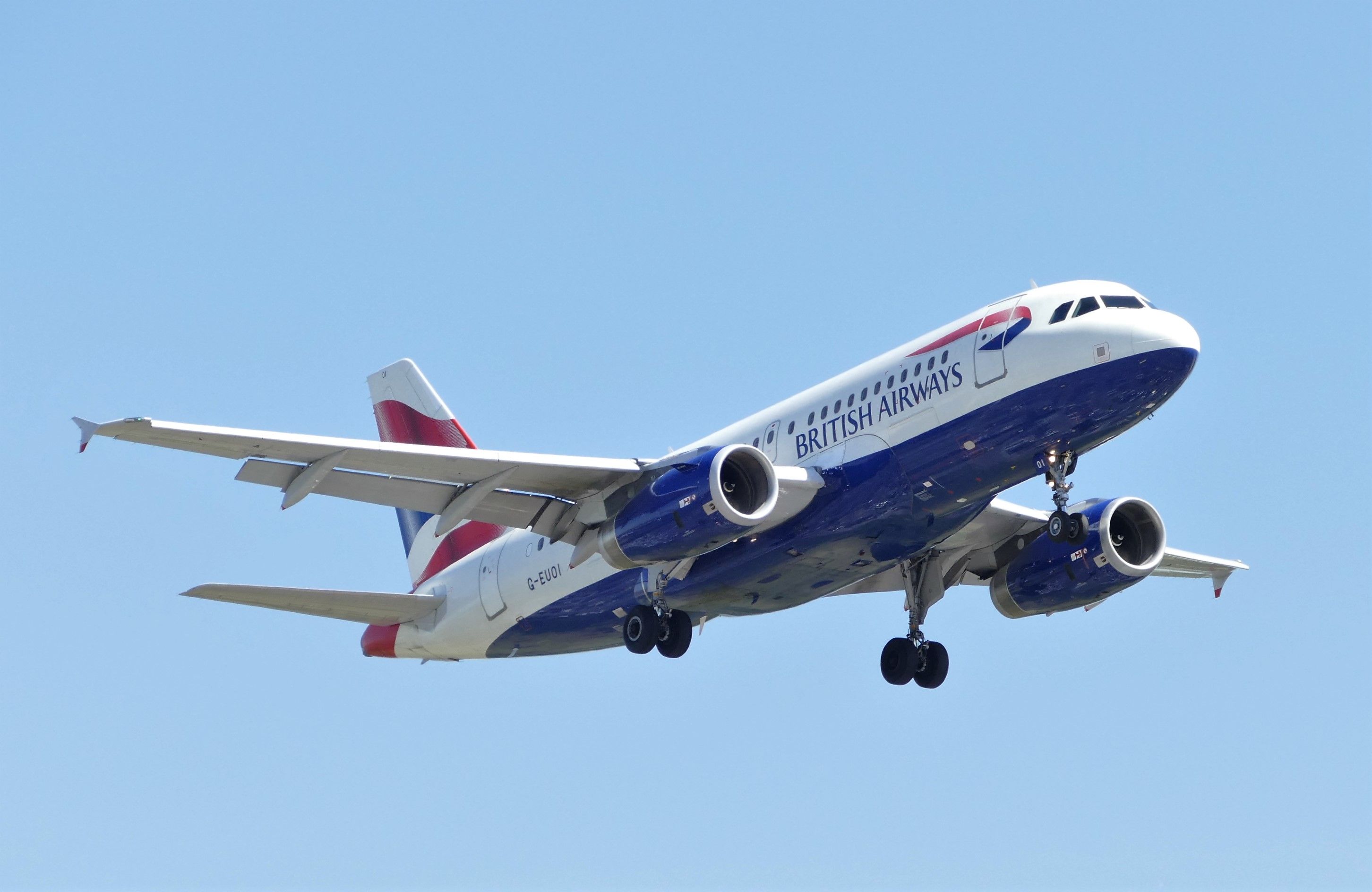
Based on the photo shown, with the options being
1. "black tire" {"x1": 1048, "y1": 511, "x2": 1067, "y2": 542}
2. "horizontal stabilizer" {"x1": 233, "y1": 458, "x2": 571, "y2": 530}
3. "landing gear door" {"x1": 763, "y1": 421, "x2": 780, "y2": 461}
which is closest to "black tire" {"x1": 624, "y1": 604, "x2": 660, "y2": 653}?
"horizontal stabilizer" {"x1": 233, "y1": 458, "x2": 571, "y2": 530}

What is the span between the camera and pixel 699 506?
3011 centimetres

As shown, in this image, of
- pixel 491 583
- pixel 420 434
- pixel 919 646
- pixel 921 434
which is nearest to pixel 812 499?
pixel 921 434

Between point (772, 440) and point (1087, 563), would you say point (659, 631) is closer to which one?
point (772, 440)

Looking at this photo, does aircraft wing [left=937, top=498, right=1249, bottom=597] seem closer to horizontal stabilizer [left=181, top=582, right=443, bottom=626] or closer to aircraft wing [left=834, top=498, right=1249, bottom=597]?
aircraft wing [left=834, top=498, right=1249, bottom=597]

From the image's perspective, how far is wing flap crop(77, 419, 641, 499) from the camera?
2792 cm

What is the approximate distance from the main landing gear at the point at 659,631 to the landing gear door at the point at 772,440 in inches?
151

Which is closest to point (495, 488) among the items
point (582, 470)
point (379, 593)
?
point (582, 470)

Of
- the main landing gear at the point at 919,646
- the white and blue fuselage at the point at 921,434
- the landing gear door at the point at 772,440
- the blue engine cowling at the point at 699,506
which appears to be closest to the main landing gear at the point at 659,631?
the white and blue fuselage at the point at 921,434

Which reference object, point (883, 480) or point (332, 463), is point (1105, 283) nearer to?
point (883, 480)

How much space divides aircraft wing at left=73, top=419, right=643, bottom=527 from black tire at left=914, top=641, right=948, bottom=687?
8.11 meters

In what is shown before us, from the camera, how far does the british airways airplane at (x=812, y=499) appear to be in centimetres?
2848

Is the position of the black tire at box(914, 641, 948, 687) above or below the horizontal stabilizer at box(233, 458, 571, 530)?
below

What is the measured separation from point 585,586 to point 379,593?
4988mm

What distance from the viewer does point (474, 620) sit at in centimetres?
3697
